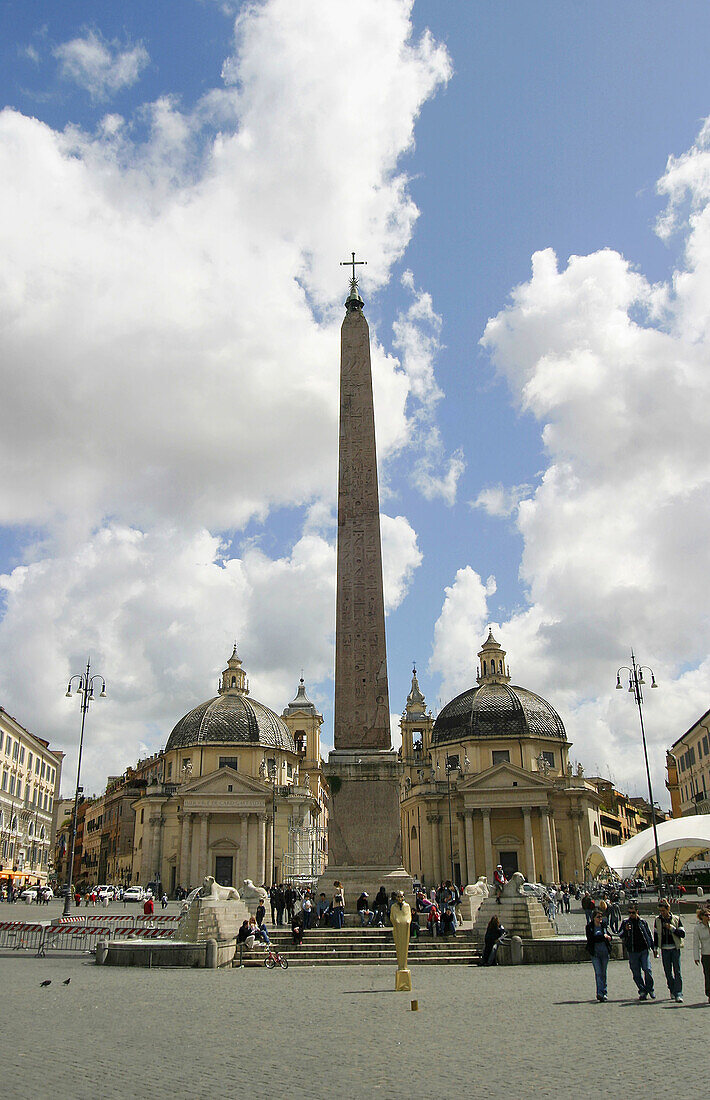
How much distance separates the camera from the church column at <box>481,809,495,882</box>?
186ft

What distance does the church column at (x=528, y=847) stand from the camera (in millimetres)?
55031

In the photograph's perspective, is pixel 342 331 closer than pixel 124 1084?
No

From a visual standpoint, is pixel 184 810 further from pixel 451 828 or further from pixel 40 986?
pixel 40 986

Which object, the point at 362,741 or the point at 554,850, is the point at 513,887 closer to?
the point at 362,741

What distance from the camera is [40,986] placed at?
1416 cm

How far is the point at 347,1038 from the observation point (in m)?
9.15

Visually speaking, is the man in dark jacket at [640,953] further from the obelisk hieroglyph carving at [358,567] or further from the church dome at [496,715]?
the church dome at [496,715]

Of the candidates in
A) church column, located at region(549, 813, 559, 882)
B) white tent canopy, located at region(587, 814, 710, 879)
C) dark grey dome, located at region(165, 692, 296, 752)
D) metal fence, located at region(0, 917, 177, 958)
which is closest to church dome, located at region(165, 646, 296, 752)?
dark grey dome, located at region(165, 692, 296, 752)

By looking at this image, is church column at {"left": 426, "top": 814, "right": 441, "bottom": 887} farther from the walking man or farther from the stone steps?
the walking man

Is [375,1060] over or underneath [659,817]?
underneath

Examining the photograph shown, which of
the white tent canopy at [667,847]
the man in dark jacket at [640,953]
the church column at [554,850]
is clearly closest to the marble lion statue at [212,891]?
the man in dark jacket at [640,953]

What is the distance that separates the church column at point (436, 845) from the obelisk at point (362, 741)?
Result: 40.7 meters

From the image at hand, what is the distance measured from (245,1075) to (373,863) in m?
12.4

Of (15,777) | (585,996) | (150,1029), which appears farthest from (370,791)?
(15,777)
